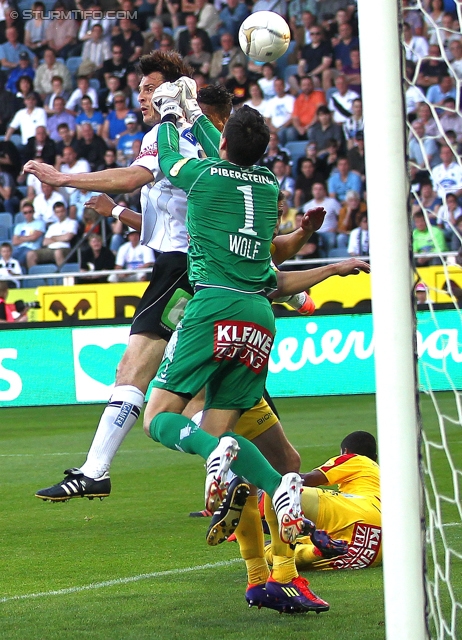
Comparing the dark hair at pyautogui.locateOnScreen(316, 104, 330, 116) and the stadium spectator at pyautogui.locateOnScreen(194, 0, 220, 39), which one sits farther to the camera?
the stadium spectator at pyautogui.locateOnScreen(194, 0, 220, 39)

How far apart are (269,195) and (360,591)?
181 centimetres

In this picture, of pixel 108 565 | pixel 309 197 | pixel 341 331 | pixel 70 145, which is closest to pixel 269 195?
pixel 108 565

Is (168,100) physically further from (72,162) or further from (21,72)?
(21,72)

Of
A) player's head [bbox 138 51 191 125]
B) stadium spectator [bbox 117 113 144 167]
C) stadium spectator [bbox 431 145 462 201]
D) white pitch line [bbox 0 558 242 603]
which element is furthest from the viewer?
stadium spectator [bbox 117 113 144 167]

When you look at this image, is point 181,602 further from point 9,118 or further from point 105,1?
point 105,1

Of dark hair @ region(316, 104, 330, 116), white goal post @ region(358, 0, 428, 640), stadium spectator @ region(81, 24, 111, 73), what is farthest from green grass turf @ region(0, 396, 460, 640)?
stadium spectator @ region(81, 24, 111, 73)

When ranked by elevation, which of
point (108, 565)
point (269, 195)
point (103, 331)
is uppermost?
point (269, 195)

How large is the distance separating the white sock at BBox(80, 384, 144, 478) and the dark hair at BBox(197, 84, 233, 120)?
1.53m

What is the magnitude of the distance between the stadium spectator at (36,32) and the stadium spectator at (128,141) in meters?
2.91

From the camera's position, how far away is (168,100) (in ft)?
17.1

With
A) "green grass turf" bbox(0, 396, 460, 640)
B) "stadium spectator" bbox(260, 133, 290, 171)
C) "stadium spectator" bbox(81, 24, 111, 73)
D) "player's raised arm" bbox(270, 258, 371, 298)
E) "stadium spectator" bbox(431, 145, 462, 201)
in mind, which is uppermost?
"stadium spectator" bbox(81, 24, 111, 73)

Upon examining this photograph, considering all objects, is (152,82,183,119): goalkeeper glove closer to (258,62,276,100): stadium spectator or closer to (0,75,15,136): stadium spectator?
(258,62,276,100): stadium spectator

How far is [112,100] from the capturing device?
63.2 ft

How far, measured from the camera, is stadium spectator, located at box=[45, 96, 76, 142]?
1908cm
